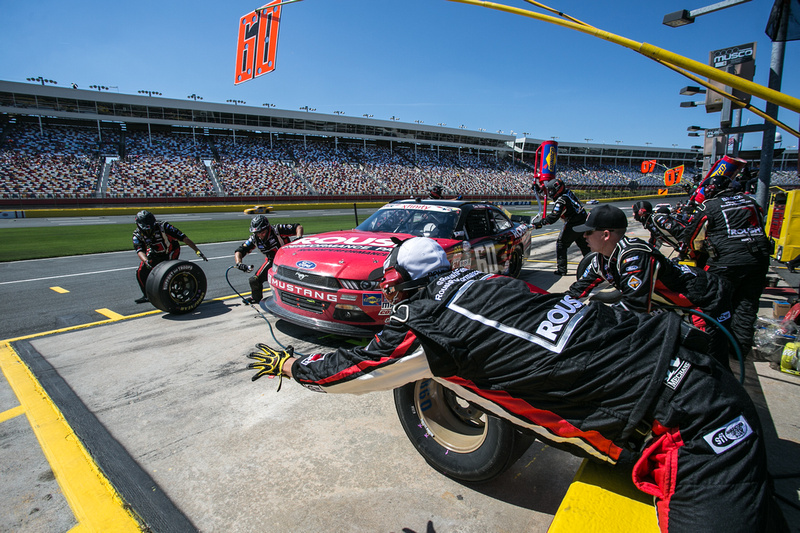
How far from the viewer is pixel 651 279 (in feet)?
8.58

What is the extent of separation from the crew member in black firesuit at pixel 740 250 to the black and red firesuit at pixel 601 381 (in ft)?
9.47

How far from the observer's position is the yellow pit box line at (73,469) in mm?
1921

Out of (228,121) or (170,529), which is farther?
(228,121)

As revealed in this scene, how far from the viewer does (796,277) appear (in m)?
7.04

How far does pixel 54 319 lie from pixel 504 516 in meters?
5.89

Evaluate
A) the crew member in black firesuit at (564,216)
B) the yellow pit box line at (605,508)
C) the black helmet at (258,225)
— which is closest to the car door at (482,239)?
the crew member in black firesuit at (564,216)

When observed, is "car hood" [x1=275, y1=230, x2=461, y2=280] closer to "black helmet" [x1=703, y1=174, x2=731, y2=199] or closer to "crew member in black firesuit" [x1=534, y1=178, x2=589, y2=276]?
"black helmet" [x1=703, y1=174, x2=731, y2=199]

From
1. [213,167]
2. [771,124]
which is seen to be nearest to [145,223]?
[771,124]

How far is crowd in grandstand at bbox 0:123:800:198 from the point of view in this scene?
3084cm

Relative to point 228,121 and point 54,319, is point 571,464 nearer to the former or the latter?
point 54,319

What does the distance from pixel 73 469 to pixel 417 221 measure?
4088 millimetres

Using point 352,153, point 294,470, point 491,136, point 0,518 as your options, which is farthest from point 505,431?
point 491,136

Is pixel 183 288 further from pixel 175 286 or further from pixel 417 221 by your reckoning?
pixel 417 221

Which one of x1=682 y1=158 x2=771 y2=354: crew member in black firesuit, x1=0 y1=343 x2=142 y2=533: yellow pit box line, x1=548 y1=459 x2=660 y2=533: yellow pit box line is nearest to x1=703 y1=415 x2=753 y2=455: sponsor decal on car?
x1=548 y1=459 x2=660 y2=533: yellow pit box line
